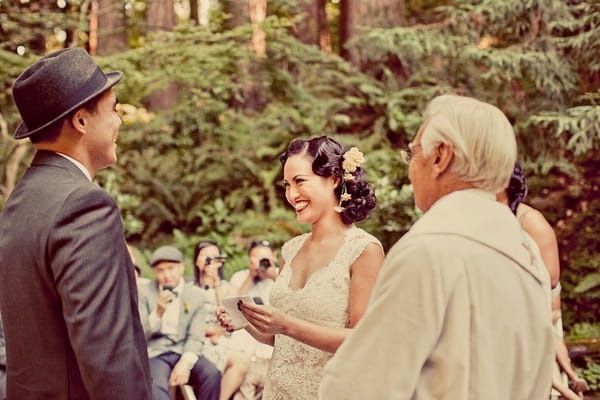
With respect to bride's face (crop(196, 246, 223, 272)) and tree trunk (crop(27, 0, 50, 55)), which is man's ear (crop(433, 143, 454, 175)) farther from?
tree trunk (crop(27, 0, 50, 55))

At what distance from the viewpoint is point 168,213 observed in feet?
37.8

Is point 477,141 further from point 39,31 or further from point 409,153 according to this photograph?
point 39,31

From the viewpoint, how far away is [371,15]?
1106 centimetres

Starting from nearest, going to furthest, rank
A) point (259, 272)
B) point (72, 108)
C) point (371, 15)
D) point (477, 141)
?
point (477, 141), point (72, 108), point (259, 272), point (371, 15)

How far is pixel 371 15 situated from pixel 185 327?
679cm

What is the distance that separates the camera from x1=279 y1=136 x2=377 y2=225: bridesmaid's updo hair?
310 cm

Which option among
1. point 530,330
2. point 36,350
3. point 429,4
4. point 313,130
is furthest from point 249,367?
point 429,4

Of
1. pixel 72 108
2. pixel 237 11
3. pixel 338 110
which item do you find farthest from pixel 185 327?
pixel 237 11

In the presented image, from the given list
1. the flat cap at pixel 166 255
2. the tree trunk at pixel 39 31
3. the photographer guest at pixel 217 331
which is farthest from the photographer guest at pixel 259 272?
the tree trunk at pixel 39 31

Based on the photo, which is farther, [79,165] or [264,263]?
[264,263]

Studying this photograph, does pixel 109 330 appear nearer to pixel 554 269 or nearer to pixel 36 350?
pixel 36 350

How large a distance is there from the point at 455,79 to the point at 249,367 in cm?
620

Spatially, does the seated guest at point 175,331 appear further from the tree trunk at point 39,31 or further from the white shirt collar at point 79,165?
the tree trunk at point 39,31

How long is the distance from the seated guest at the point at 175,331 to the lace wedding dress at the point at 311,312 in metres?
2.80
